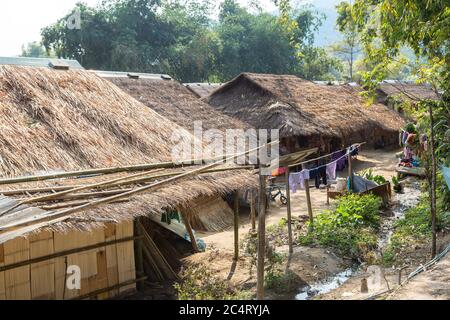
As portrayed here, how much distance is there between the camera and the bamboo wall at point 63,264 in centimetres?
643

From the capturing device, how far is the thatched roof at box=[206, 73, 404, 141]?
1706cm

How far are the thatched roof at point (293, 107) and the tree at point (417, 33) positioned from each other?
221 inches

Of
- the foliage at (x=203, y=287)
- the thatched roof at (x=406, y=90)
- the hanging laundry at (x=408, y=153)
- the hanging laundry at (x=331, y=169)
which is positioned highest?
the thatched roof at (x=406, y=90)

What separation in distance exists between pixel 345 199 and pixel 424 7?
6028mm

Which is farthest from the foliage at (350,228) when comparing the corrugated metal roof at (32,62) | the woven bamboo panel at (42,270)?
the corrugated metal roof at (32,62)

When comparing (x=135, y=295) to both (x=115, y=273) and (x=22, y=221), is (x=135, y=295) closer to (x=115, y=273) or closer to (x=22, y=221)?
(x=115, y=273)

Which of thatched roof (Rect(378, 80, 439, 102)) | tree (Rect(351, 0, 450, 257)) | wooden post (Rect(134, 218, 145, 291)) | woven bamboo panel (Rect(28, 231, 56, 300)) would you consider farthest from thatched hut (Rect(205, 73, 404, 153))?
woven bamboo panel (Rect(28, 231, 56, 300))

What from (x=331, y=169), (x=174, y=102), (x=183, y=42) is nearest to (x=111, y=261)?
(x=174, y=102)

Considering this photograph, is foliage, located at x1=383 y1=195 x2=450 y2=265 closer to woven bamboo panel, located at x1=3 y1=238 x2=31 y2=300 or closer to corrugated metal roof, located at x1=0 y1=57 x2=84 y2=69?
woven bamboo panel, located at x1=3 y1=238 x2=31 y2=300

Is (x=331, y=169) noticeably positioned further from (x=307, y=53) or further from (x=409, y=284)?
(x=307, y=53)

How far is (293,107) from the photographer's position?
1775 centimetres

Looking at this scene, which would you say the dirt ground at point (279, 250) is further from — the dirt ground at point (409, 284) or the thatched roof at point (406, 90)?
the thatched roof at point (406, 90)
